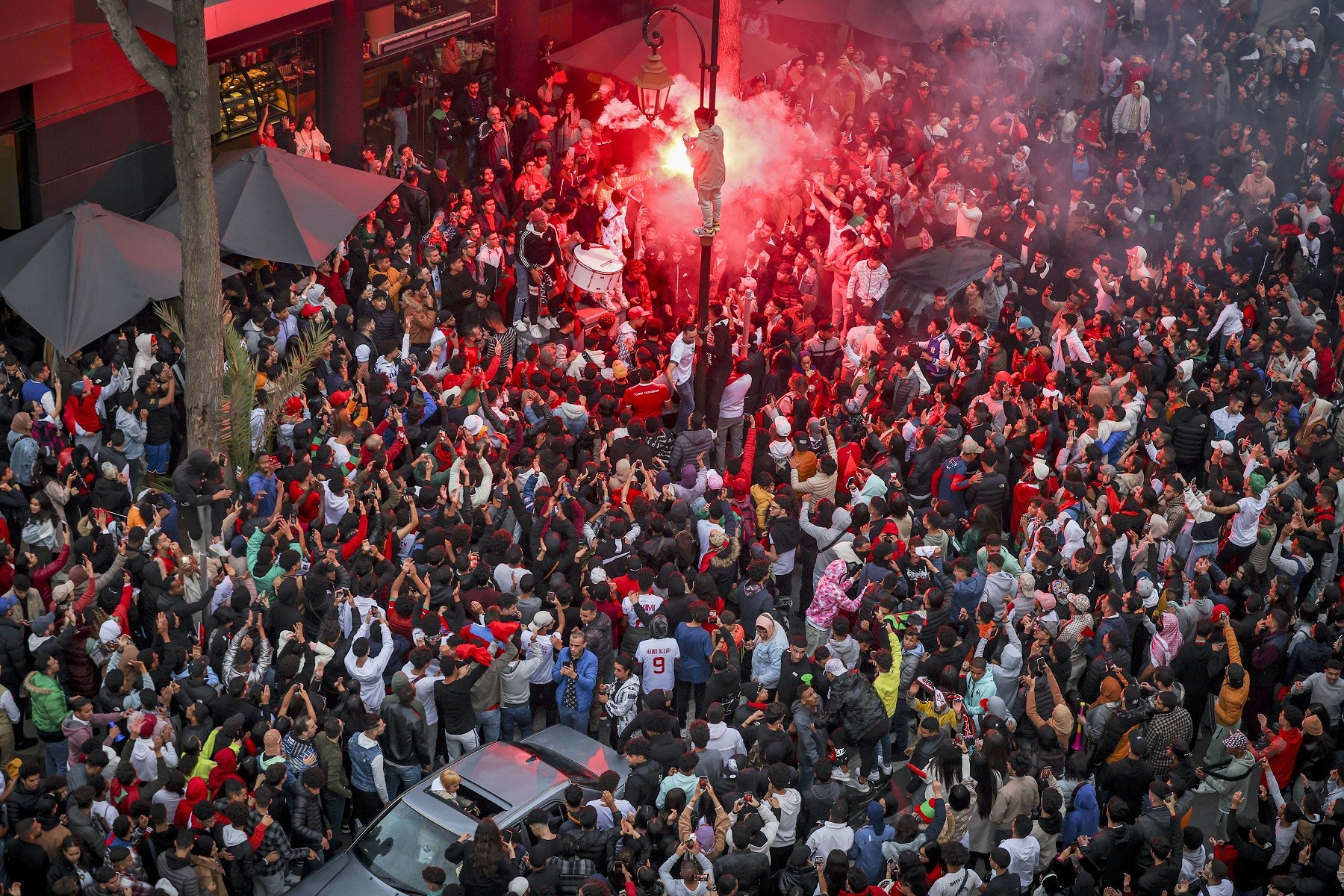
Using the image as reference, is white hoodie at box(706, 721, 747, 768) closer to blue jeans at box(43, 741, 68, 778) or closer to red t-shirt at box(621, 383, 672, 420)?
blue jeans at box(43, 741, 68, 778)

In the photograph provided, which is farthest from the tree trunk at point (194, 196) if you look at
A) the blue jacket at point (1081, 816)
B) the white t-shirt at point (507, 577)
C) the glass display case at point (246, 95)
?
the blue jacket at point (1081, 816)

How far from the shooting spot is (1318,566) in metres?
13.5

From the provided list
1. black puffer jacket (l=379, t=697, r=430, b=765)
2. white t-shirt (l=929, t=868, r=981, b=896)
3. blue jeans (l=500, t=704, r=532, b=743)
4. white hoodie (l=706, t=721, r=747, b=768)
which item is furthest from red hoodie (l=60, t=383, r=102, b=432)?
white t-shirt (l=929, t=868, r=981, b=896)

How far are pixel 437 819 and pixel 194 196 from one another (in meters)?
6.60

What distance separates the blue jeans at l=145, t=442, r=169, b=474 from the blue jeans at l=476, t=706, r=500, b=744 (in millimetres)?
4790

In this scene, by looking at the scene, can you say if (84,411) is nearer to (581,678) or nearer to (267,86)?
(581,678)

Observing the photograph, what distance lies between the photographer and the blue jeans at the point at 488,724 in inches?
445

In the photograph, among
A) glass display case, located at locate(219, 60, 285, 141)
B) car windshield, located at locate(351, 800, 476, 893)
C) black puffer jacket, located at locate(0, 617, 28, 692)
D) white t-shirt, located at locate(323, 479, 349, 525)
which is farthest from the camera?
glass display case, located at locate(219, 60, 285, 141)

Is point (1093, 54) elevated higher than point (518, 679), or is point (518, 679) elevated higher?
point (1093, 54)

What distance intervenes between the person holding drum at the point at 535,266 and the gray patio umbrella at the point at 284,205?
162 centimetres

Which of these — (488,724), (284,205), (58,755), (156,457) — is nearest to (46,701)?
(58,755)

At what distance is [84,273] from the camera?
565 inches

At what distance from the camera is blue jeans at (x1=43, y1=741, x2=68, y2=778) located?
10719 mm

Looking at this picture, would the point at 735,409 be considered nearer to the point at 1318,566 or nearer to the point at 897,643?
the point at 897,643
